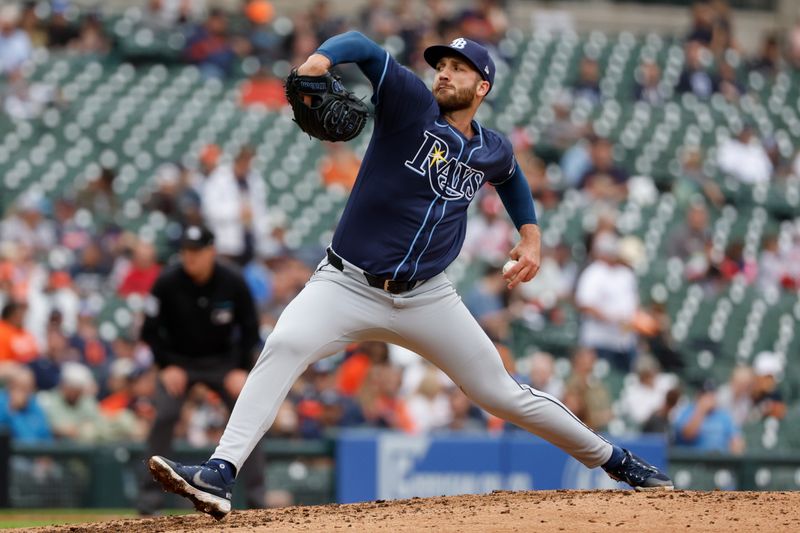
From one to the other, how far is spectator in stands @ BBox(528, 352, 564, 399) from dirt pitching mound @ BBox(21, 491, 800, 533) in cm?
488

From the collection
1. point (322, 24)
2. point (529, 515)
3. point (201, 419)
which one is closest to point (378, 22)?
point (322, 24)

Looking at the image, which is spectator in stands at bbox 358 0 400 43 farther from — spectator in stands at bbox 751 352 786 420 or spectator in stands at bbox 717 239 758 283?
spectator in stands at bbox 751 352 786 420

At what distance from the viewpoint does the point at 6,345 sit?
10.2 metres

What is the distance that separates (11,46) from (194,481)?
35.0ft

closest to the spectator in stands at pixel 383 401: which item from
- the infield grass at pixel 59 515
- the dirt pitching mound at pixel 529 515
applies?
the infield grass at pixel 59 515

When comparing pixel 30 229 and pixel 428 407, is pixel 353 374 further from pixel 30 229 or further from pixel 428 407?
pixel 30 229

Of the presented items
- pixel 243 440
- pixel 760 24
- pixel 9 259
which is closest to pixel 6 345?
pixel 9 259

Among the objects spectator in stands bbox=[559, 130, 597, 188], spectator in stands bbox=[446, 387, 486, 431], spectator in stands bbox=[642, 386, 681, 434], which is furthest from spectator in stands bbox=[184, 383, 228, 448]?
spectator in stands bbox=[559, 130, 597, 188]

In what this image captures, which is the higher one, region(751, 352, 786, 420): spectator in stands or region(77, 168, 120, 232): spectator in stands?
region(77, 168, 120, 232): spectator in stands

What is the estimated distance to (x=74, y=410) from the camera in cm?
984

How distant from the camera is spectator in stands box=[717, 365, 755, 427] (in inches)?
477

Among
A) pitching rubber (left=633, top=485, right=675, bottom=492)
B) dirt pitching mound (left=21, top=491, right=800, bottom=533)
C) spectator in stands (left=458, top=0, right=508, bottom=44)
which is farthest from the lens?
spectator in stands (left=458, top=0, right=508, bottom=44)

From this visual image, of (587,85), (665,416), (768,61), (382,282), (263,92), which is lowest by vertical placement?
(665,416)

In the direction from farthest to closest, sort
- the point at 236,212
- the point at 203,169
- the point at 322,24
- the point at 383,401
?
the point at 322,24 < the point at 203,169 < the point at 236,212 < the point at 383,401
